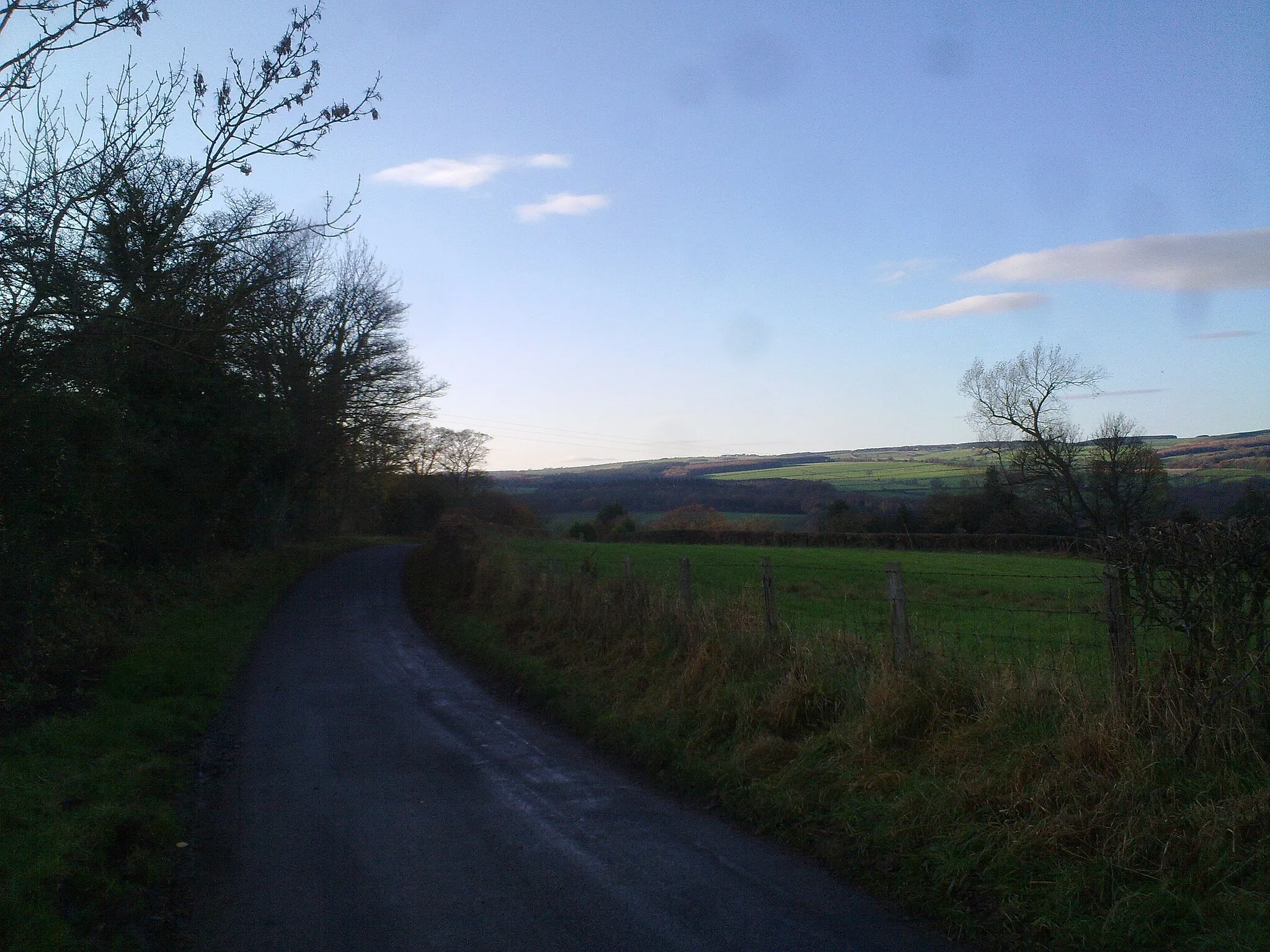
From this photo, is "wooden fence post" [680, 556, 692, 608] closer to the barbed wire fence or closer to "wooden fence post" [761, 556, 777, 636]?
the barbed wire fence

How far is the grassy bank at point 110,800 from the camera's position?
4785 millimetres

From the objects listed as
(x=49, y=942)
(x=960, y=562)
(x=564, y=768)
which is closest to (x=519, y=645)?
(x=564, y=768)

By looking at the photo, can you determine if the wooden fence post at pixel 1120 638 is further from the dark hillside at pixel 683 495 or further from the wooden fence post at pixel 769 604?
the dark hillside at pixel 683 495

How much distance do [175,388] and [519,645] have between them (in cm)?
1142

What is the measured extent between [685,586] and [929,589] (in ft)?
51.2

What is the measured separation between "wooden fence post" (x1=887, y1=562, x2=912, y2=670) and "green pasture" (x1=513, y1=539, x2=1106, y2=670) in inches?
18.7

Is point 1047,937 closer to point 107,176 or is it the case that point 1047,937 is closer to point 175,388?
point 107,176

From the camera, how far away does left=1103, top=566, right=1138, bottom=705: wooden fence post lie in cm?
592

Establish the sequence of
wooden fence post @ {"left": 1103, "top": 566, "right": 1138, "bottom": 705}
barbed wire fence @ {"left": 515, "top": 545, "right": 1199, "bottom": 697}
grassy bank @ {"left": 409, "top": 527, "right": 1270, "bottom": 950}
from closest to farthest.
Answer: grassy bank @ {"left": 409, "top": 527, "right": 1270, "bottom": 950} → wooden fence post @ {"left": 1103, "top": 566, "right": 1138, "bottom": 705} → barbed wire fence @ {"left": 515, "top": 545, "right": 1199, "bottom": 697}

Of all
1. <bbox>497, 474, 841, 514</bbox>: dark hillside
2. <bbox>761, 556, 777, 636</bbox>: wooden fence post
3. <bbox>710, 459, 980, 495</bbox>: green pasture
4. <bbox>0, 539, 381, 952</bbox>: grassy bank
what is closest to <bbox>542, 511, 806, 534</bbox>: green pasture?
<bbox>497, 474, 841, 514</bbox>: dark hillside

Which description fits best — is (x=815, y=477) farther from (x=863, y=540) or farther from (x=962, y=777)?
(x=962, y=777)

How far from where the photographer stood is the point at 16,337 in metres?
8.02

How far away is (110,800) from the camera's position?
21.8ft

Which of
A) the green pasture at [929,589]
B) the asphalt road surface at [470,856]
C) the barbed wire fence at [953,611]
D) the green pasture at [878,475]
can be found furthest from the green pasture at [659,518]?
the asphalt road surface at [470,856]
